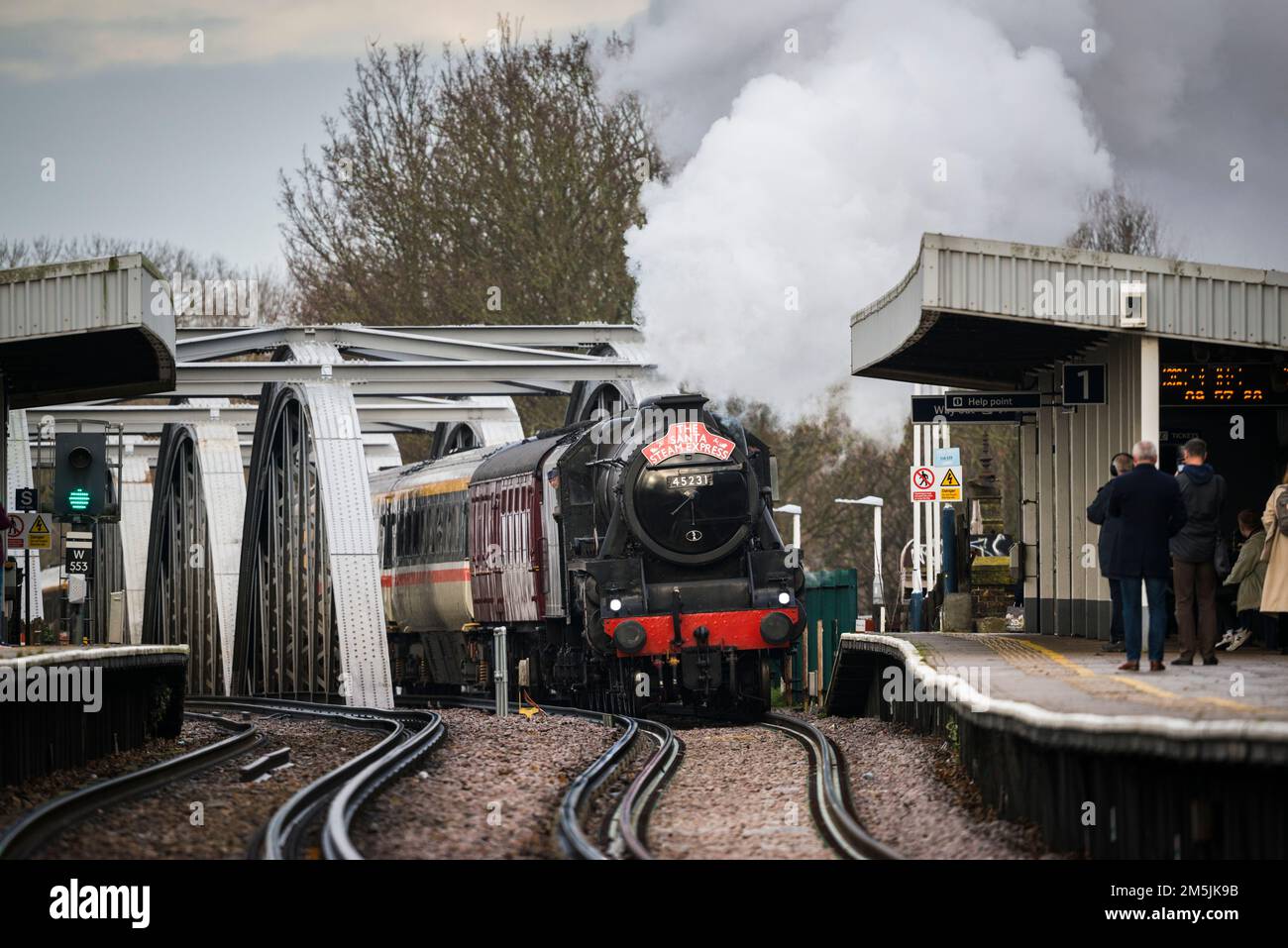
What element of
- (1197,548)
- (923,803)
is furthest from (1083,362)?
(923,803)

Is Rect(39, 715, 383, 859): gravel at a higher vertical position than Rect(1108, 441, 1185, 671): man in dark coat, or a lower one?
lower

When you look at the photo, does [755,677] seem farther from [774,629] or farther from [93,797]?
[93,797]

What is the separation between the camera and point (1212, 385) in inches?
699

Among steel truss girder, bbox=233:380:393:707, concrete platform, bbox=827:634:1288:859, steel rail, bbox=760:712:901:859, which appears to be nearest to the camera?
concrete platform, bbox=827:634:1288:859

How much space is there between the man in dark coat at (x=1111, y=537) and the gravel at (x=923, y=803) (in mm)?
1717

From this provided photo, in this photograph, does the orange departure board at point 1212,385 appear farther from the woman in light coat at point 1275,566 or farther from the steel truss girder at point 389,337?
the steel truss girder at point 389,337

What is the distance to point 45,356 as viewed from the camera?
63.3ft

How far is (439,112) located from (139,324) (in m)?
29.1

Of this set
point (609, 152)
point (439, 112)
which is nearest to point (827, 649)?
point (609, 152)

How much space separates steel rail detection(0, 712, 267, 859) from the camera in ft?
33.2

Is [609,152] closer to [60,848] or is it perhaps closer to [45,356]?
[45,356]

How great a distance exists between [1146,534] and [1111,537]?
60 centimetres

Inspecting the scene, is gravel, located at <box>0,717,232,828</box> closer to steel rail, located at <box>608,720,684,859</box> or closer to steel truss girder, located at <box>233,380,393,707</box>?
steel rail, located at <box>608,720,684,859</box>

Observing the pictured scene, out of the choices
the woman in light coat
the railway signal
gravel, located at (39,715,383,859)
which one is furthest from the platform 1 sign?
the woman in light coat
